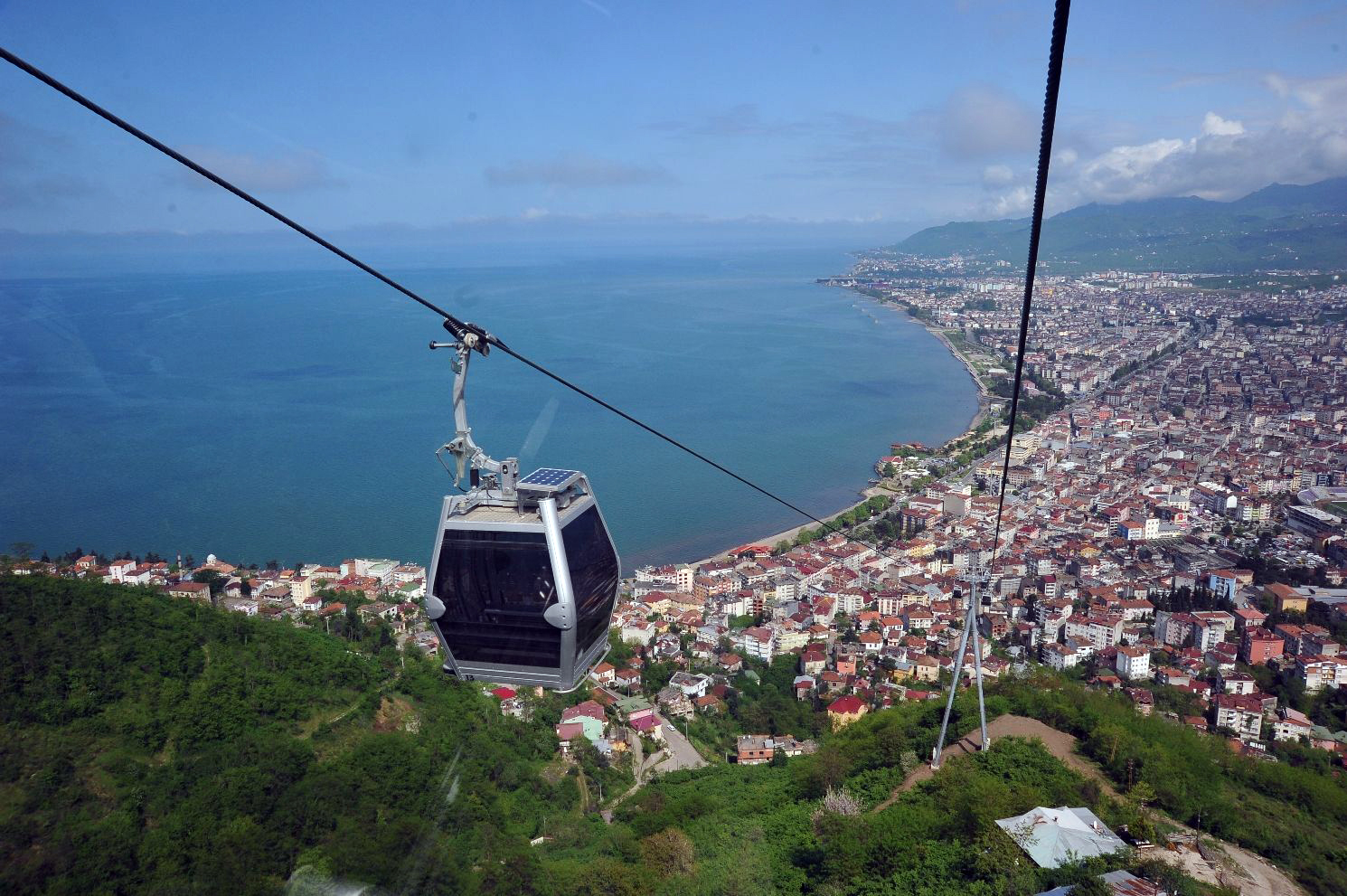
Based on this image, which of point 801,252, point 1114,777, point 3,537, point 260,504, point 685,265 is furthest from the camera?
point 801,252

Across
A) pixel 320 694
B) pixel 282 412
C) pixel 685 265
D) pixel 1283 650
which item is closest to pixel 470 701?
pixel 320 694

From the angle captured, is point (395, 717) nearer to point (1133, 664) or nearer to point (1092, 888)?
point (1092, 888)

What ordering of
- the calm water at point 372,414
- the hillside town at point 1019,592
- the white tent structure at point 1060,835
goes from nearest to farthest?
the white tent structure at point 1060,835 → the hillside town at point 1019,592 → the calm water at point 372,414

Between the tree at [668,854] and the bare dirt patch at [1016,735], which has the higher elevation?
the bare dirt patch at [1016,735]

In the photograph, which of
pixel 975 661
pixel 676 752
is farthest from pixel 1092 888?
pixel 676 752

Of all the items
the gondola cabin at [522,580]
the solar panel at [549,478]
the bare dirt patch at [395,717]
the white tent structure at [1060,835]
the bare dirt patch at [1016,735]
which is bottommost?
the bare dirt patch at [395,717]

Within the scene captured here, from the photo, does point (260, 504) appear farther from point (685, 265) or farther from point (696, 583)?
point (685, 265)

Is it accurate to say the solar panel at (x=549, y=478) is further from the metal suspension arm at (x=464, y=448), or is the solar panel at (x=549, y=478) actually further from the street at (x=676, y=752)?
the street at (x=676, y=752)

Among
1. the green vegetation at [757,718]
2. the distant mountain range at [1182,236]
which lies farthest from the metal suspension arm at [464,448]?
the distant mountain range at [1182,236]
